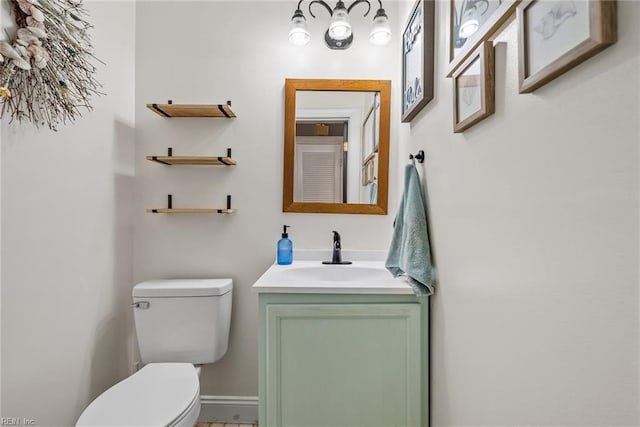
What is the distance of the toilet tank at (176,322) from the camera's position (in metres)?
1.50

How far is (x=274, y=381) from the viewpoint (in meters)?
1.13

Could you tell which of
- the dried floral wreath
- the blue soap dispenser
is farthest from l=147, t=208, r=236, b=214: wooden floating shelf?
the dried floral wreath

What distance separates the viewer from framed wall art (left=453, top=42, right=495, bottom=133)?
0.73 meters

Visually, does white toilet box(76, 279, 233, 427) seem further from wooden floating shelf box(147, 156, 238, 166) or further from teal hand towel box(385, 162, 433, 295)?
teal hand towel box(385, 162, 433, 295)

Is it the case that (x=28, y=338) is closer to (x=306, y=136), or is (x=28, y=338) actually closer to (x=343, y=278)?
(x=343, y=278)

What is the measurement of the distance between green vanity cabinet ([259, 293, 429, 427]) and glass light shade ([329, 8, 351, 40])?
136 centimetres

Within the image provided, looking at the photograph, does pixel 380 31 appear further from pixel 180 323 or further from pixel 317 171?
pixel 180 323

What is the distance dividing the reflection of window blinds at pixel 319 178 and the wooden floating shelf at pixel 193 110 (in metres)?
0.47

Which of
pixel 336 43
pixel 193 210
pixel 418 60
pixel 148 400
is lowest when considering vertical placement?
pixel 148 400

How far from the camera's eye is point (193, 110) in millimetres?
1616

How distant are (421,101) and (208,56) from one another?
1253mm

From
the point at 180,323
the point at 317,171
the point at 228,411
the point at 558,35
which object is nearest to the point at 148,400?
the point at 180,323

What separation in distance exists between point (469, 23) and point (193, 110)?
1.32 m

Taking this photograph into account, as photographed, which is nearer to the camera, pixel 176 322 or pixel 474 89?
pixel 474 89
